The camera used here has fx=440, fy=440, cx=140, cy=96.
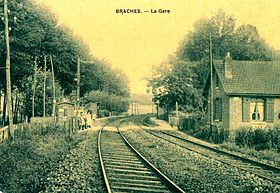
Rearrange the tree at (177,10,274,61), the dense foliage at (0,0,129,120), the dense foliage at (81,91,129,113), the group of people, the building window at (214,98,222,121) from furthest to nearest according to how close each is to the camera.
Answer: the dense foliage at (81,91,129,113), the group of people, the building window at (214,98,222,121), the dense foliage at (0,0,129,120), the tree at (177,10,274,61)

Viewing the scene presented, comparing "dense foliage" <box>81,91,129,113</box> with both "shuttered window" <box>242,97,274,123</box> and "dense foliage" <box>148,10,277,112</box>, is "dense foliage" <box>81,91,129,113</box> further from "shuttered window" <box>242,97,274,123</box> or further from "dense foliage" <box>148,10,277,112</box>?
"shuttered window" <box>242,97,274,123</box>

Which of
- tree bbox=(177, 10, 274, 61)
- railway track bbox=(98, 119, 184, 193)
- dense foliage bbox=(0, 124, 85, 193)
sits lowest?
railway track bbox=(98, 119, 184, 193)

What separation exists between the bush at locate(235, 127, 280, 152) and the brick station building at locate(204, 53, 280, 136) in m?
6.04

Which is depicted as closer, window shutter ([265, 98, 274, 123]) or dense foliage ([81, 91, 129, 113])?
window shutter ([265, 98, 274, 123])

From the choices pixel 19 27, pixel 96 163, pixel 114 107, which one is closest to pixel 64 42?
pixel 19 27

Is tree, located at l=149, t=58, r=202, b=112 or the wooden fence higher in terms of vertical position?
tree, located at l=149, t=58, r=202, b=112

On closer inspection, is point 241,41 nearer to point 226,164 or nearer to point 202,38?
point 202,38

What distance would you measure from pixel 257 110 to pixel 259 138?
312 inches

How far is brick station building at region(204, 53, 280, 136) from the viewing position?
26.2 meters

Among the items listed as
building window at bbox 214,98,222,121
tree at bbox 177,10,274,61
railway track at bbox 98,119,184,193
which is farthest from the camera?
building window at bbox 214,98,222,121

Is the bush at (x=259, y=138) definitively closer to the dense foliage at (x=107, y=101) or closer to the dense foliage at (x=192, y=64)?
the dense foliage at (x=192, y=64)

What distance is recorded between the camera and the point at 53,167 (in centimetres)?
1158

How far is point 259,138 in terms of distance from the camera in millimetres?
18969

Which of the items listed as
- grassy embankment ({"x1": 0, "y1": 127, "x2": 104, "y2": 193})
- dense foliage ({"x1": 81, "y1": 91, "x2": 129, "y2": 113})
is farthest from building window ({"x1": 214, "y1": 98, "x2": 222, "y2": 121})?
dense foliage ({"x1": 81, "y1": 91, "x2": 129, "y2": 113})
